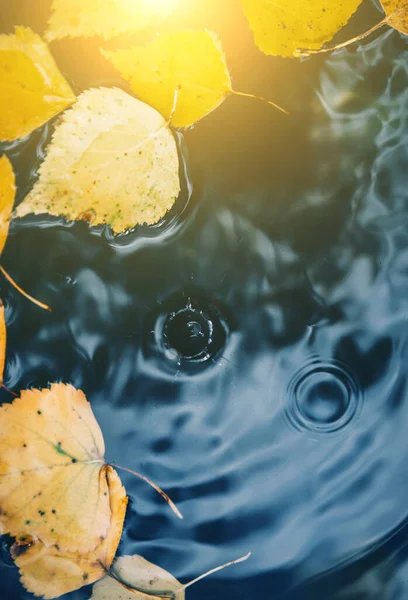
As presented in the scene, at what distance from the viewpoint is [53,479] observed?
47cm

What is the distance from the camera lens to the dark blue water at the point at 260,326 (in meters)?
0.49

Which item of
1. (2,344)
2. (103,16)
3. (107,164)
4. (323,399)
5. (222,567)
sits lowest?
(222,567)

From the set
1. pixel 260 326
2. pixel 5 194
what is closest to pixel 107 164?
pixel 5 194

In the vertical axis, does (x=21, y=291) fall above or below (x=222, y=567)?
above

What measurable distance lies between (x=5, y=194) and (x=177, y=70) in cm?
20

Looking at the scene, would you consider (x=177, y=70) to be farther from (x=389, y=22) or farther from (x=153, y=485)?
(x=153, y=485)

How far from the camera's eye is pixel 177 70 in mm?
461

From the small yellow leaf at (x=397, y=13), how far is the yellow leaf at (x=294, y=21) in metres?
0.03

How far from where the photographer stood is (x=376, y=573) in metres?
0.49

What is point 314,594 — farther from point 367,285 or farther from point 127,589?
point 367,285

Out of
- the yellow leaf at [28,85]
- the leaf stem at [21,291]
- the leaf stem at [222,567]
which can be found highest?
the yellow leaf at [28,85]

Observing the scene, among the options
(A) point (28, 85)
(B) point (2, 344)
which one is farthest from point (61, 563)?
(A) point (28, 85)

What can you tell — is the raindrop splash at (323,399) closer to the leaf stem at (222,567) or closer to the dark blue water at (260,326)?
the dark blue water at (260,326)

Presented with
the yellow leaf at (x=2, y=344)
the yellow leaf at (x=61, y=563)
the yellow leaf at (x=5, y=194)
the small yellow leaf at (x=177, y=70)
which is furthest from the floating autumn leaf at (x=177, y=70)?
the yellow leaf at (x=61, y=563)
